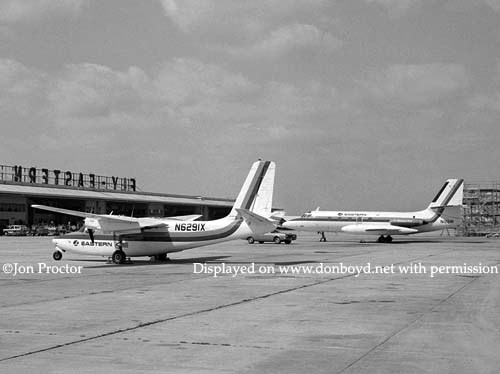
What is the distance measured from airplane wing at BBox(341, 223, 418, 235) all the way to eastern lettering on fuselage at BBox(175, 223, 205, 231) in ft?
133

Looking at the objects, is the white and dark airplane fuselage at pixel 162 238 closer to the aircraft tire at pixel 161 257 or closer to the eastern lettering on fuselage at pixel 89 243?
the eastern lettering on fuselage at pixel 89 243

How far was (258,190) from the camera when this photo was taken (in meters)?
31.4

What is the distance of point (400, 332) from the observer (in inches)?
489

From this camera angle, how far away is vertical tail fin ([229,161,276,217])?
31.1 meters

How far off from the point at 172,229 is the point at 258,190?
14.4 ft

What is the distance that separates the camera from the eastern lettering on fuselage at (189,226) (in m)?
30.8

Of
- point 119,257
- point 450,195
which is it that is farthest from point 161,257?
point 450,195

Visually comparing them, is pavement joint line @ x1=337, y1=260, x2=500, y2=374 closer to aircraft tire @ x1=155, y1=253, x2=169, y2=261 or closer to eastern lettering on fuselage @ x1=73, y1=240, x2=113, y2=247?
aircraft tire @ x1=155, y1=253, x2=169, y2=261

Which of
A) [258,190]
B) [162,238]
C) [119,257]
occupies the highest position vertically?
[258,190]

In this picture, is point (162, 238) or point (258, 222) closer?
point (258, 222)

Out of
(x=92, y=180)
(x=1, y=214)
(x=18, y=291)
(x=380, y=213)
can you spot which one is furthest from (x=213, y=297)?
(x=92, y=180)

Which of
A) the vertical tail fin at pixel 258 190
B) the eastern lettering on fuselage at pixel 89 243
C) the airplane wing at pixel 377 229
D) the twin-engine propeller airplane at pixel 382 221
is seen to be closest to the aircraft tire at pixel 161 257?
the eastern lettering on fuselage at pixel 89 243

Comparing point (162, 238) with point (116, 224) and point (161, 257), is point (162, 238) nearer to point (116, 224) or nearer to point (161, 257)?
Answer: point (161, 257)

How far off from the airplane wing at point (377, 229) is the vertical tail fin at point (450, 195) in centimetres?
557
